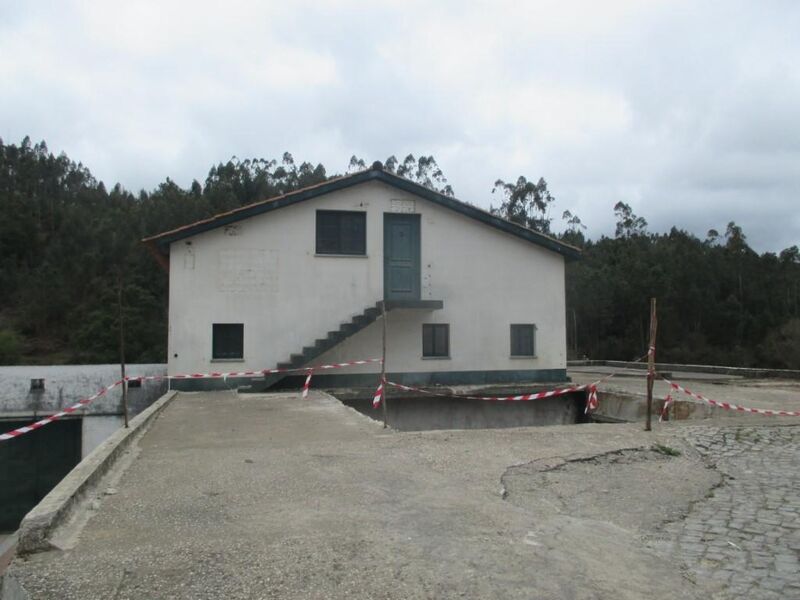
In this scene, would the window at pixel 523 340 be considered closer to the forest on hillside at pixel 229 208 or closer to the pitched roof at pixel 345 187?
the pitched roof at pixel 345 187

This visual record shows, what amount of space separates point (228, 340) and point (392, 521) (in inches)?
534

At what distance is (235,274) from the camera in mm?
18094

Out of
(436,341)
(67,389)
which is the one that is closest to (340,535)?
(436,341)

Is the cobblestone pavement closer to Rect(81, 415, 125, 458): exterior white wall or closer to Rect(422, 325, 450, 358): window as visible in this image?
Rect(422, 325, 450, 358): window

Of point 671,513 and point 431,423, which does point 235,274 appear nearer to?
point 431,423

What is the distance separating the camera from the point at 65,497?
5445 mm

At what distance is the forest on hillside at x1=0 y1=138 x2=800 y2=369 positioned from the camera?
152 feet

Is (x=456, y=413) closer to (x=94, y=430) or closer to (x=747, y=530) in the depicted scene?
(x=94, y=430)

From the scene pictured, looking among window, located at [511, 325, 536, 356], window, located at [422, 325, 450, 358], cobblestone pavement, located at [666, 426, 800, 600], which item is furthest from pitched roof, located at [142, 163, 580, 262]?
cobblestone pavement, located at [666, 426, 800, 600]

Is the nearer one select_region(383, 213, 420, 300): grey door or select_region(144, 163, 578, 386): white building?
select_region(144, 163, 578, 386): white building

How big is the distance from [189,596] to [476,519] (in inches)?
96.0

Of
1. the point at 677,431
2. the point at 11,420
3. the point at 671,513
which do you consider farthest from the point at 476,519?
the point at 11,420

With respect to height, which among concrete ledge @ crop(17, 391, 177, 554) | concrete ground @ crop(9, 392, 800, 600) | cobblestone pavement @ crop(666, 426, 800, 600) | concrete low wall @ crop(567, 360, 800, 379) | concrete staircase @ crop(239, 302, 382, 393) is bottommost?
cobblestone pavement @ crop(666, 426, 800, 600)

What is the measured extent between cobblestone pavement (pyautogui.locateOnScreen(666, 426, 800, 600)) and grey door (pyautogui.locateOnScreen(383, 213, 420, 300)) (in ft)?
37.0
